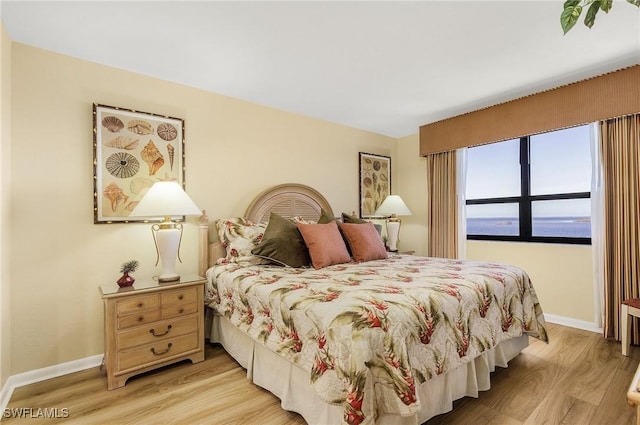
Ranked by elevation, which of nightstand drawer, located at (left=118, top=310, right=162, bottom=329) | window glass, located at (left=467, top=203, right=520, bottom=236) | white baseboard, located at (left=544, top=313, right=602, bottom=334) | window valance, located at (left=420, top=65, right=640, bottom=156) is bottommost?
white baseboard, located at (left=544, top=313, right=602, bottom=334)

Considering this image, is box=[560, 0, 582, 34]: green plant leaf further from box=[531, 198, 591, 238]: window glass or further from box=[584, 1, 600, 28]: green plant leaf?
box=[531, 198, 591, 238]: window glass

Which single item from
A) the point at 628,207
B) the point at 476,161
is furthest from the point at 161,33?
the point at 628,207

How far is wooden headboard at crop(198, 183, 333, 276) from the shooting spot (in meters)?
2.82

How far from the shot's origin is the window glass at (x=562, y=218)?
10.3 feet

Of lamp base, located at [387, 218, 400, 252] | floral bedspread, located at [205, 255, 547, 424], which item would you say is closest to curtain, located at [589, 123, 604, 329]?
floral bedspread, located at [205, 255, 547, 424]

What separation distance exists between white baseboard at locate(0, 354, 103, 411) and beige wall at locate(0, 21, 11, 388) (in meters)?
0.06

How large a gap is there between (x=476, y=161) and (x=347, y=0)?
2.96 meters

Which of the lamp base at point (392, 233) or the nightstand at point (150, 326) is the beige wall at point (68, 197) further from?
the lamp base at point (392, 233)

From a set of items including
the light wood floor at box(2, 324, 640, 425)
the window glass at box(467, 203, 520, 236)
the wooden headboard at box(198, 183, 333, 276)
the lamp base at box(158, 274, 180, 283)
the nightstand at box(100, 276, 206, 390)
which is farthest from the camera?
the window glass at box(467, 203, 520, 236)

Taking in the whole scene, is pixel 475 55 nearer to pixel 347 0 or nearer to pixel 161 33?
pixel 347 0

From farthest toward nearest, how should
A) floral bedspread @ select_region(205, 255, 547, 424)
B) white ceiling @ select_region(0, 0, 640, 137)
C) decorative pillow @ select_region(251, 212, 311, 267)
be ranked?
1. decorative pillow @ select_region(251, 212, 311, 267)
2. white ceiling @ select_region(0, 0, 640, 137)
3. floral bedspread @ select_region(205, 255, 547, 424)

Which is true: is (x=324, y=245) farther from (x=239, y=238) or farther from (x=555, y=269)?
(x=555, y=269)

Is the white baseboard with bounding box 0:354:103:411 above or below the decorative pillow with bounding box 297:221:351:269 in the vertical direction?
below

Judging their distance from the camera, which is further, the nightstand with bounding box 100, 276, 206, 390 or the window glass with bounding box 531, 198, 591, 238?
the window glass with bounding box 531, 198, 591, 238
